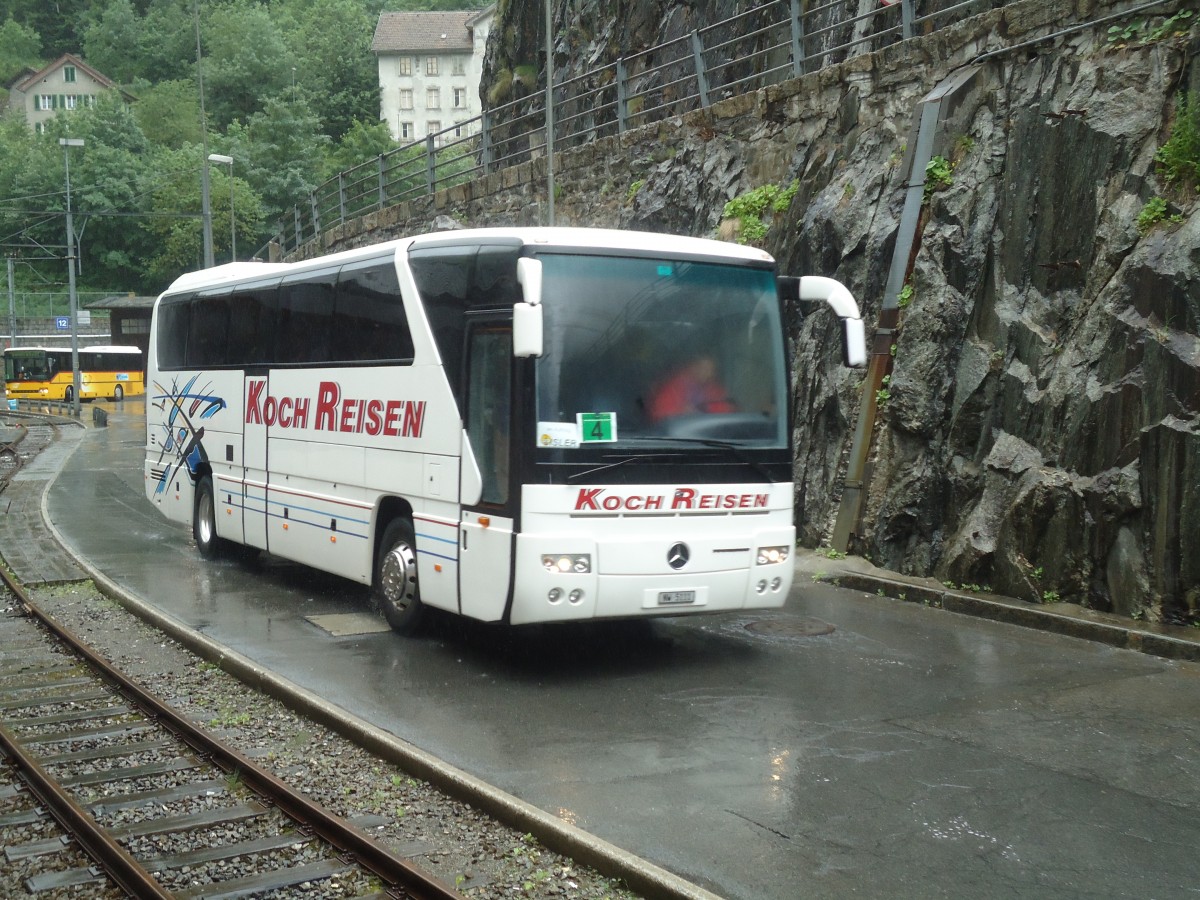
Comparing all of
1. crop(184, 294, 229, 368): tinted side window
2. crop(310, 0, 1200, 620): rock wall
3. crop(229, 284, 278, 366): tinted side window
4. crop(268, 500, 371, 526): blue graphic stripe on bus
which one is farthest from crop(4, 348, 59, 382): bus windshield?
crop(268, 500, 371, 526): blue graphic stripe on bus

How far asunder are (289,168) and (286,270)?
281 feet

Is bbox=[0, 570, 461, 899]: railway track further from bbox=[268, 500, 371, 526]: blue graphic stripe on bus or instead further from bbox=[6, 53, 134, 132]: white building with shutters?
bbox=[6, 53, 134, 132]: white building with shutters

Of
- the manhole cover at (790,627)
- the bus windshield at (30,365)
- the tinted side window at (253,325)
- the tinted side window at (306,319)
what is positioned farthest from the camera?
the bus windshield at (30,365)

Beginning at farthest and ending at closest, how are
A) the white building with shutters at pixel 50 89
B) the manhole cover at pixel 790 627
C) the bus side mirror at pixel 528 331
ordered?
the white building with shutters at pixel 50 89 < the manhole cover at pixel 790 627 < the bus side mirror at pixel 528 331

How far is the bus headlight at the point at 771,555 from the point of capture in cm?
941

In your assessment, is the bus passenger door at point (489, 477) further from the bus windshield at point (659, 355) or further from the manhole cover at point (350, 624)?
the manhole cover at point (350, 624)

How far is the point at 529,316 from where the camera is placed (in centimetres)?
830

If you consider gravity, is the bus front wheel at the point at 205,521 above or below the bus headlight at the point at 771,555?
below

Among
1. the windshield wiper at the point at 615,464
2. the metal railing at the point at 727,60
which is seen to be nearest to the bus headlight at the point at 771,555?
the windshield wiper at the point at 615,464

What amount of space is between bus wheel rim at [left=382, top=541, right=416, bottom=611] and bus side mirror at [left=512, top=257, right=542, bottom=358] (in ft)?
9.08

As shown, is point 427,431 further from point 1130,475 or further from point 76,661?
point 1130,475

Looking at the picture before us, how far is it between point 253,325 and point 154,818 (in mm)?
8147

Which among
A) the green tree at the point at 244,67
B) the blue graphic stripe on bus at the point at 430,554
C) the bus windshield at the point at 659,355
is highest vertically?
the green tree at the point at 244,67

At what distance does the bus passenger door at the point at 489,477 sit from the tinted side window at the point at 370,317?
119 cm
